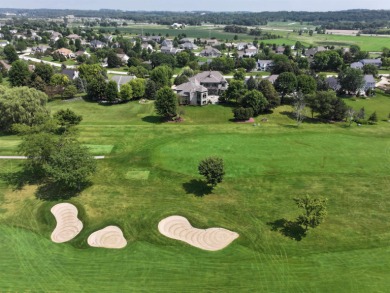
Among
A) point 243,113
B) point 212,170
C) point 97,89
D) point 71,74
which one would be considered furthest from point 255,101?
point 71,74

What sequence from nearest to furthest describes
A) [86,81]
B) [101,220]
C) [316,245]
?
[316,245]
[101,220]
[86,81]

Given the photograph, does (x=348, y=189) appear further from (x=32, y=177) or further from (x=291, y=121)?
(x=32, y=177)

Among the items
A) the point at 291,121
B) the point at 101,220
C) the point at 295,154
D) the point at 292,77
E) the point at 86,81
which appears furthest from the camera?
the point at 86,81

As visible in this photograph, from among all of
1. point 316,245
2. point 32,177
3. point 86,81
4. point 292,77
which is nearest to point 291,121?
point 292,77

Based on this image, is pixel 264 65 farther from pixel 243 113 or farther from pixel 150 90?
pixel 243 113

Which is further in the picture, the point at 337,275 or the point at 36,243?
the point at 36,243

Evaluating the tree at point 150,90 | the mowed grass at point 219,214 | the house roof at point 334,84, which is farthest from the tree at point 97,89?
the house roof at point 334,84

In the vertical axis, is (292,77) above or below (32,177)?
above
